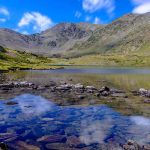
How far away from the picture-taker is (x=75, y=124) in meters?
35.2

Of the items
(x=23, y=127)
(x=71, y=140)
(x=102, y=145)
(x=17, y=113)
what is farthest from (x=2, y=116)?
(x=102, y=145)

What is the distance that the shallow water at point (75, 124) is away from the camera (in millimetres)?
29500

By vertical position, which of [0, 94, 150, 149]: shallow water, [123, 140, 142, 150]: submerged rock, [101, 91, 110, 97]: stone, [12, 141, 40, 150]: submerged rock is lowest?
[12, 141, 40, 150]: submerged rock

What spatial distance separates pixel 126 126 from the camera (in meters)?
34.6

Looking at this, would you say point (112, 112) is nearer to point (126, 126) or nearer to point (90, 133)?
→ point (126, 126)

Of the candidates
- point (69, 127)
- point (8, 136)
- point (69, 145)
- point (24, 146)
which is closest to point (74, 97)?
point (69, 127)

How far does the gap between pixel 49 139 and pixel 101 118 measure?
40.1ft

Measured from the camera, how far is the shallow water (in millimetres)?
29500

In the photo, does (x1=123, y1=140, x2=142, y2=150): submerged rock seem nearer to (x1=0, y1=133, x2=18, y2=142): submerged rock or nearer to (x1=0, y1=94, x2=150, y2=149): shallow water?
(x1=0, y1=94, x2=150, y2=149): shallow water

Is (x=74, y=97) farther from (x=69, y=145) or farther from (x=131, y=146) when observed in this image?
(x=131, y=146)

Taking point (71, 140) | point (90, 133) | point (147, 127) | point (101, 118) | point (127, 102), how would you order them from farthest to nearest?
point (127, 102) < point (101, 118) < point (147, 127) < point (90, 133) < point (71, 140)

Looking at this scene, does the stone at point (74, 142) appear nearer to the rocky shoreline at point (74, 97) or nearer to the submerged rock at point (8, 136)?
the rocky shoreline at point (74, 97)

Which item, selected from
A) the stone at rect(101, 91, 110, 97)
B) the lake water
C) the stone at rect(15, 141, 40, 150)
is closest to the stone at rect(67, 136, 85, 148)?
the lake water

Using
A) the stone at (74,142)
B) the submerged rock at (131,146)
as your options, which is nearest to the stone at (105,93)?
the stone at (74,142)
